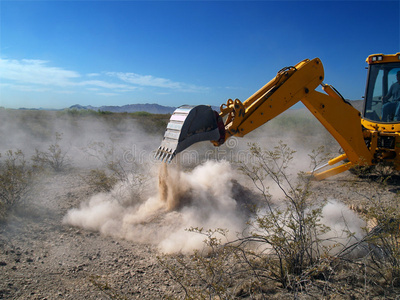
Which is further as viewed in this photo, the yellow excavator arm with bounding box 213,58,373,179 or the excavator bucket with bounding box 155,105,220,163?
the yellow excavator arm with bounding box 213,58,373,179

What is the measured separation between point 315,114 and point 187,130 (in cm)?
322

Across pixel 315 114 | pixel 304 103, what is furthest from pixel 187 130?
pixel 315 114

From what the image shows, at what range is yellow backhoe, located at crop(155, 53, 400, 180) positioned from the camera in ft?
13.8

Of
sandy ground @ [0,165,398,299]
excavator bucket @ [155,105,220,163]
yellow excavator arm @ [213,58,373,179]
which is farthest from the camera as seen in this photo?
yellow excavator arm @ [213,58,373,179]

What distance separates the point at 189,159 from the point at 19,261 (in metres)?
6.56

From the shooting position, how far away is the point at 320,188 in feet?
23.3

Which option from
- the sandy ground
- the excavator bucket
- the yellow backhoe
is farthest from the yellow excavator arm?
the sandy ground

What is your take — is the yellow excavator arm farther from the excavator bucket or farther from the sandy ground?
the sandy ground

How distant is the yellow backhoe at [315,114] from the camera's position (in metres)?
4.22

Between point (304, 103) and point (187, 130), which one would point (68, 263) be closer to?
point (187, 130)

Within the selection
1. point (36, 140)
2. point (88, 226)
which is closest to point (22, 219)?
point (88, 226)

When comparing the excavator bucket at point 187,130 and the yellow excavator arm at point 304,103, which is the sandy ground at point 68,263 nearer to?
the excavator bucket at point 187,130

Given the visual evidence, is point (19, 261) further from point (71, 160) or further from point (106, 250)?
Answer: point (71, 160)

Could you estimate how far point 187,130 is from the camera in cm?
411
